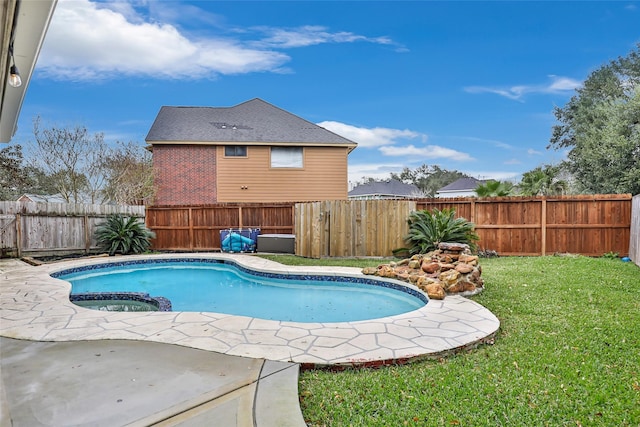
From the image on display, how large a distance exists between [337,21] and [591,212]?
33.8ft

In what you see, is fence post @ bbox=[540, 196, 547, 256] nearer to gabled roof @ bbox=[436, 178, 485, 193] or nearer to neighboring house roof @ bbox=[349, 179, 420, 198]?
neighboring house roof @ bbox=[349, 179, 420, 198]

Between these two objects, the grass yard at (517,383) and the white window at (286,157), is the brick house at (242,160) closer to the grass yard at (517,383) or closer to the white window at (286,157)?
the white window at (286,157)

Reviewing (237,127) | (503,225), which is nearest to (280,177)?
(237,127)

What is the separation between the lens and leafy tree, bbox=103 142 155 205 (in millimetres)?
16031

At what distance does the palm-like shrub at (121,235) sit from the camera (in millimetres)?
11656

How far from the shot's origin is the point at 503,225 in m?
10.3

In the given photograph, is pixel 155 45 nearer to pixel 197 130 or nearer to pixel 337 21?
pixel 197 130

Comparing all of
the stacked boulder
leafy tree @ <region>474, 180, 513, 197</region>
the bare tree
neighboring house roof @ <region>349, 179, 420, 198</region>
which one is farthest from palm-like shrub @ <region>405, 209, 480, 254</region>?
neighboring house roof @ <region>349, 179, 420, 198</region>

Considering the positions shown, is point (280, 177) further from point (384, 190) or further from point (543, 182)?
point (384, 190)

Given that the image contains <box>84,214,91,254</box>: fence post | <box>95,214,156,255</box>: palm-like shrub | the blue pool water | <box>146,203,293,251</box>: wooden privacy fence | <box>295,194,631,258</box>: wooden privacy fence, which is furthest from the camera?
<box>146,203,293,251</box>: wooden privacy fence

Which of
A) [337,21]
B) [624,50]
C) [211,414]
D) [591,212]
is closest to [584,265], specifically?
[591,212]

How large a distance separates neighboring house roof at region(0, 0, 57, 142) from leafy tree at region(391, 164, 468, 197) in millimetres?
42184

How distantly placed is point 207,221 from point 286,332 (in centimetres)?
991

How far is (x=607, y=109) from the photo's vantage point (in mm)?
14664
